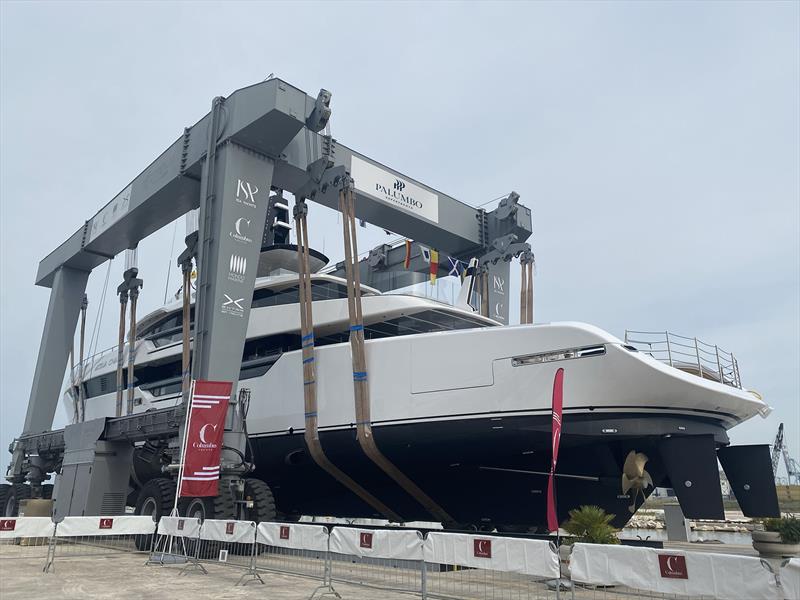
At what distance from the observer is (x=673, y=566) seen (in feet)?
20.6

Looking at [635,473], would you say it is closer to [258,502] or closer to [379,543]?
[379,543]

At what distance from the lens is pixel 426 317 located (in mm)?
17688

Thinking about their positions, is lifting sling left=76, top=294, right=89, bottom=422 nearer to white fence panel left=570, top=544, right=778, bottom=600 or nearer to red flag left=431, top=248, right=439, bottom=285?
red flag left=431, top=248, right=439, bottom=285

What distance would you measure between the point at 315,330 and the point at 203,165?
5.43 meters

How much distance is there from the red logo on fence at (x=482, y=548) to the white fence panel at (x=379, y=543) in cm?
81

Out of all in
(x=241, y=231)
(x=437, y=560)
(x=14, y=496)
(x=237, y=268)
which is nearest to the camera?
(x=437, y=560)

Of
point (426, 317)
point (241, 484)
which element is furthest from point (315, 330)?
point (241, 484)

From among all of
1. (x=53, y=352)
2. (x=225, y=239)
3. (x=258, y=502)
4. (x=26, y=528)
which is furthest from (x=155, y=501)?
(x=53, y=352)

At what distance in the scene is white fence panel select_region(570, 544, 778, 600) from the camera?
18.9 ft

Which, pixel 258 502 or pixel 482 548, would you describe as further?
pixel 258 502

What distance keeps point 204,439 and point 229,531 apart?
2.74 m

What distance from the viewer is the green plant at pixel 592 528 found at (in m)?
10.0

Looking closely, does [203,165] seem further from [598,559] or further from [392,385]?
[598,559]

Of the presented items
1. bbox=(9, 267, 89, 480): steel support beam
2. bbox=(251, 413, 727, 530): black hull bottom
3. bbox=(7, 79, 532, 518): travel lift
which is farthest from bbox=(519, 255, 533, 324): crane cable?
bbox=(9, 267, 89, 480): steel support beam
